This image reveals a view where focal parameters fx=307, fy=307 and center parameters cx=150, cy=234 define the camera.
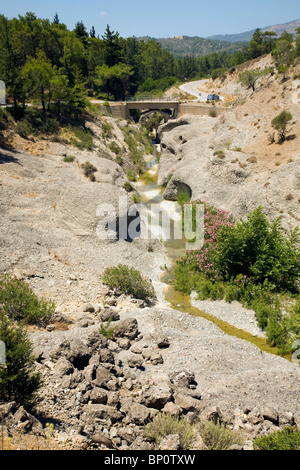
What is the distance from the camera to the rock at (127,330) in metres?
16.7

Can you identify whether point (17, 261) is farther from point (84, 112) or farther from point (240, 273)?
point (84, 112)

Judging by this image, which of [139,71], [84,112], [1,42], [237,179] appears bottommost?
[237,179]

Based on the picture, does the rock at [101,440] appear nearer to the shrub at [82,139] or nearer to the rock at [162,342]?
the rock at [162,342]

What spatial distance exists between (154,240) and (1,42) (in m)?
35.0

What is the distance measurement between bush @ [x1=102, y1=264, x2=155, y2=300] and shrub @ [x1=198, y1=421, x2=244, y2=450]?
42.4ft

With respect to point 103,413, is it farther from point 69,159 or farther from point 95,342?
point 69,159

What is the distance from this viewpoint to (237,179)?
34000 mm

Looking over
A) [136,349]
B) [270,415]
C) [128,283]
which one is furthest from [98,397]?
[128,283]

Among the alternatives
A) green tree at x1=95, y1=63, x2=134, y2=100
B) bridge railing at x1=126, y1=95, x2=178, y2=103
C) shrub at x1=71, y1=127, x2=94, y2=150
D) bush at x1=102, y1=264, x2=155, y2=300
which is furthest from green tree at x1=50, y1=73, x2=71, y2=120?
bush at x1=102, y1=264, x2=155, y2=300

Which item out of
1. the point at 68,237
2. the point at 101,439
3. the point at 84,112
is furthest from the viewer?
the point at 84,112

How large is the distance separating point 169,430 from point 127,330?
7.14 meters

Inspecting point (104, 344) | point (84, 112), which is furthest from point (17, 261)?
point (84, 112)

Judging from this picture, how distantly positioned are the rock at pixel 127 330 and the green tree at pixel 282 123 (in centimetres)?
2902

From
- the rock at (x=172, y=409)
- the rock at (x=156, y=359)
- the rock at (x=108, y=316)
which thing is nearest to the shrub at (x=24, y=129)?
the rock at (x=108, y=316)
